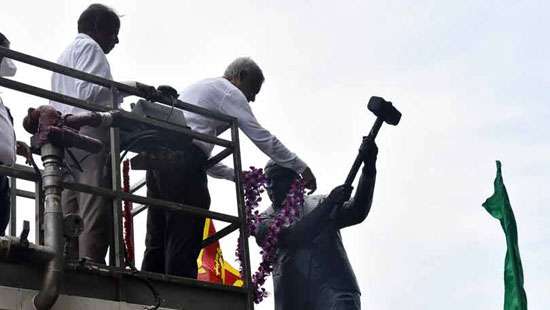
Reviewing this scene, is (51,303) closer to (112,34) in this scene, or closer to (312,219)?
(112,34)

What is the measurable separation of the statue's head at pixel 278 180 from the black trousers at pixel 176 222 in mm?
1545

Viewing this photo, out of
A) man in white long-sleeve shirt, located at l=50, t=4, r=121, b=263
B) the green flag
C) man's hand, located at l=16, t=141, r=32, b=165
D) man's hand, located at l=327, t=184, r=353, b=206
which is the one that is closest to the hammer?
man's hand, located at l=327, t=184, r=353, b=206

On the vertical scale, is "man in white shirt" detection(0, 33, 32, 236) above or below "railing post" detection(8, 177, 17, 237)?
below

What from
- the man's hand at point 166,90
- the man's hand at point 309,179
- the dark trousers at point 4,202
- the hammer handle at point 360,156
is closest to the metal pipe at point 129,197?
the dark trousers at point 4,202

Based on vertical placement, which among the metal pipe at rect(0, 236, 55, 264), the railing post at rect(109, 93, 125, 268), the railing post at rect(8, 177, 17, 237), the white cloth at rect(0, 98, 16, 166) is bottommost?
the metal pipe at rect(0, 236, 55, 264)

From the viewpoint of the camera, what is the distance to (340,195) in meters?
8.30

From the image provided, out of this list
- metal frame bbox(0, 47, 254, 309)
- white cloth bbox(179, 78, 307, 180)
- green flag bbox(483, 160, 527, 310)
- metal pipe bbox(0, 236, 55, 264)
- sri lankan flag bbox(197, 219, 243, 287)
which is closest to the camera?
metal pipe bbox(0, 236, 55, 264)

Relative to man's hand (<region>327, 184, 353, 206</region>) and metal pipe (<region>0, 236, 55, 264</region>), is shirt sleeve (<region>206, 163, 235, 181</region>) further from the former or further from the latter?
metal pipe (<region>0, 236, 55, 264</region>)

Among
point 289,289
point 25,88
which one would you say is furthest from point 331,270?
Answer: point 25,88

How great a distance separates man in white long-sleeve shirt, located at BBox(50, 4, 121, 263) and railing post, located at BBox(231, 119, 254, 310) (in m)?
0.98

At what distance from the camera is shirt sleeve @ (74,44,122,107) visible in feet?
22.0

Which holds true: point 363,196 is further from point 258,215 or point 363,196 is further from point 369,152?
point 258,215

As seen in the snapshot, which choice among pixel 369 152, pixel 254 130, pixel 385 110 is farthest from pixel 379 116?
pixel 254 130

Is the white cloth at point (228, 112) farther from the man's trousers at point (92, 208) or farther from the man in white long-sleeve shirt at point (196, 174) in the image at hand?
the man's trousers at point (92, 208)
